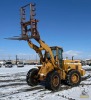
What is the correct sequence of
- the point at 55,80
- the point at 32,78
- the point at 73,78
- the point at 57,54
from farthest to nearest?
the point at 32,78
the point at 73,78
the point at 57,54
the point at 55,80

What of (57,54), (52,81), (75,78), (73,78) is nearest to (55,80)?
(52,81)

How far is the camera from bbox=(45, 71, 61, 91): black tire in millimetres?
16025

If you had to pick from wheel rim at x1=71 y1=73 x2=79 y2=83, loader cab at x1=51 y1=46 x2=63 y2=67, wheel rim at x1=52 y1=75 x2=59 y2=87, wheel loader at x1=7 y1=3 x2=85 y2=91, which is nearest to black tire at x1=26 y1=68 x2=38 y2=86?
wheel loader at x1=7 y1=3 x2=85 y2=91

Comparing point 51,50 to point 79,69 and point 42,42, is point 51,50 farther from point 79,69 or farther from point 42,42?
point 79,69

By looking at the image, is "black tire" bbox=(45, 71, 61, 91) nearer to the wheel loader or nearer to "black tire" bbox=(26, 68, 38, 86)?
the wheel loader

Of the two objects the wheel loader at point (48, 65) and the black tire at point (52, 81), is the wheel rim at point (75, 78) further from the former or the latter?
the black tire at point (52, 81)

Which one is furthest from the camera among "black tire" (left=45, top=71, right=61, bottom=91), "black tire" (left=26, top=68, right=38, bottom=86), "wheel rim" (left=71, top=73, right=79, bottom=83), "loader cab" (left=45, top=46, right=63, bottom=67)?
"black tire" (left=26, top=68, right=38, bottom=86)

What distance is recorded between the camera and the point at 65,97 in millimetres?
13266

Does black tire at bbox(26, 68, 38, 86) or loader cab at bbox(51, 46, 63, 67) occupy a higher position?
loader cab at bbox(51, 46, 63, 67)

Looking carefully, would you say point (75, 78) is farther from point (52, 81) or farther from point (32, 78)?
point (32, 78)

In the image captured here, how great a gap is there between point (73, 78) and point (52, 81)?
2.77 meters

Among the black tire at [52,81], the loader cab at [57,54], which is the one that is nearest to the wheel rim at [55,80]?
the black tire at [52,81]

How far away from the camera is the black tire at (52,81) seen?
52.6 ft

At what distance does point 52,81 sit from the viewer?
16156 mm
